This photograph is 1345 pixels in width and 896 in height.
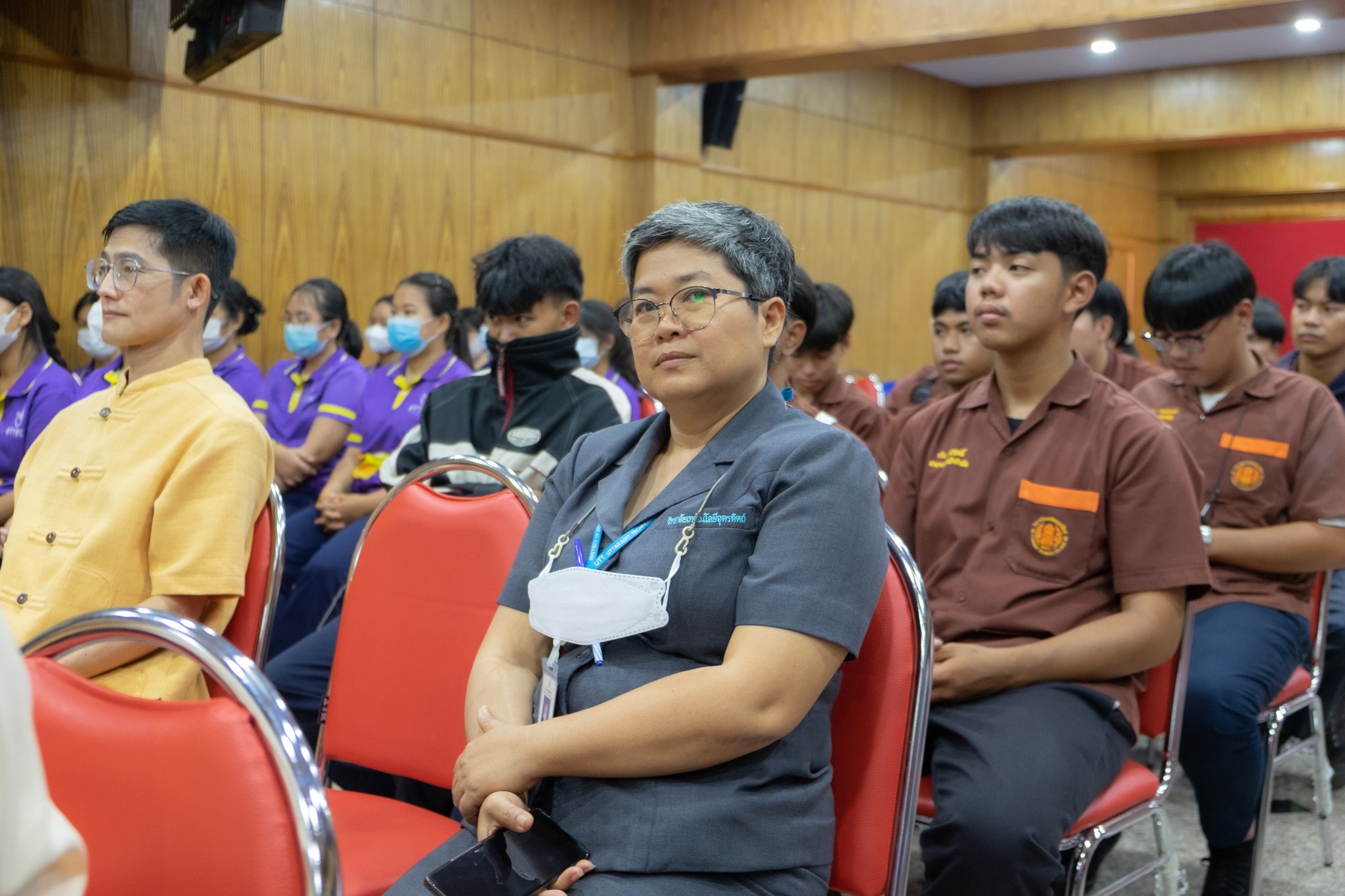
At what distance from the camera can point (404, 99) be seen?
6.51 m

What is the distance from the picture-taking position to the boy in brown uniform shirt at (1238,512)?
2.22 m

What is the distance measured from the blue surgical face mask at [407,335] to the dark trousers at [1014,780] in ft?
10.1

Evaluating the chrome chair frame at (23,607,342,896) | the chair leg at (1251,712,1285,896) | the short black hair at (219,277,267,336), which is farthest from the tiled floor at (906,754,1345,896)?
the short black hair at (219,277,267,336)

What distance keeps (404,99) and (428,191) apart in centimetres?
53

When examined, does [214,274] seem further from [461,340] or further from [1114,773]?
[461,340]

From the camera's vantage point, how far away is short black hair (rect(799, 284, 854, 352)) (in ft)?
11.5

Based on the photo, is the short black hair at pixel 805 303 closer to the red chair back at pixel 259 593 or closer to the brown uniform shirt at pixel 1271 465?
the brown uniform shirt at pixel 1271 465

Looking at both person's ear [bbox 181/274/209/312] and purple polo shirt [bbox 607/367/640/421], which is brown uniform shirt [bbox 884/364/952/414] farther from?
person's ear [bbox 181/274/209/312]

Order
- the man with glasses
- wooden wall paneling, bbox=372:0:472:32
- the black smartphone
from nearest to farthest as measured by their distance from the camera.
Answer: the black smartphone
the man with glasses
wooden wall paneling, bbox=372:0:472:32

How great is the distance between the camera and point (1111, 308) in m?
3.89

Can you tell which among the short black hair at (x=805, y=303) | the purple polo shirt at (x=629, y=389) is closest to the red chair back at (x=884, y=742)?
the short black hair at (x=805, y=303)

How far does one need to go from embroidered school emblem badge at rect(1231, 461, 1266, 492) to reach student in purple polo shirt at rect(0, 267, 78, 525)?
325cm

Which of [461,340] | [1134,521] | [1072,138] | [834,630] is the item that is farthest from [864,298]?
[834,630]

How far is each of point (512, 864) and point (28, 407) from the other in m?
2.90
